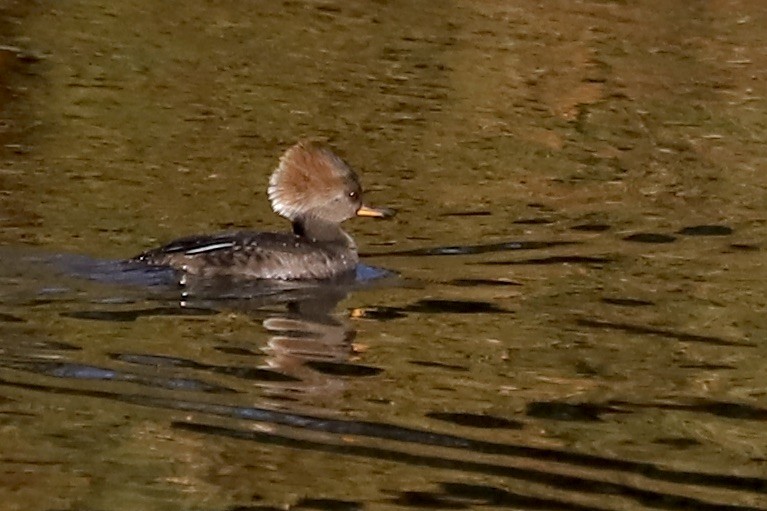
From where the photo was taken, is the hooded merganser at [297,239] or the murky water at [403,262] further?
the hooded merganser at [297,239]

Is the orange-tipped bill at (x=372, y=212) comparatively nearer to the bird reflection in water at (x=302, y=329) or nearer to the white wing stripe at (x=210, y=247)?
the bird reflection in water at (x=302, y=329)

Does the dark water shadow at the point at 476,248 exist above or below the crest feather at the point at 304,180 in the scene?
below

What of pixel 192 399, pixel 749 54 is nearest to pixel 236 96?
pixel 749 54

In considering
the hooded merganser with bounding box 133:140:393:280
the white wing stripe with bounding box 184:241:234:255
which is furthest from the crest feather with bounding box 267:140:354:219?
the white wing stripe with bounding box 184:241:234:255

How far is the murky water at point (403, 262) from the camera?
7465mm

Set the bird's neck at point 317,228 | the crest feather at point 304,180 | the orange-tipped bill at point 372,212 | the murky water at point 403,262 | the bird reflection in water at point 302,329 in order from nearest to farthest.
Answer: the murky water at point 403,262 → the bird reflection in water at point 302,329 → the crest feather at point 304,180 → the bird's neck at point 317,228 → the orange-tipped bill at point 372,212

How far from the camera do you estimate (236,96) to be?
659 inches

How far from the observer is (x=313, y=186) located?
11820 mm

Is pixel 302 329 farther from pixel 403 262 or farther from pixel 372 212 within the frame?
pixel 372 212

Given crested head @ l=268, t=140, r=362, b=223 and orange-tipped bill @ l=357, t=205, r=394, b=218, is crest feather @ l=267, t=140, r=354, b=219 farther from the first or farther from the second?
orange-tipped bill @ l=357, t=205, r=394, b=218

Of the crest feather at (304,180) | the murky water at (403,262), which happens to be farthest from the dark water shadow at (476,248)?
the crest feather at (304,180)

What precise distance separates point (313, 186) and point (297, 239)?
48 cm

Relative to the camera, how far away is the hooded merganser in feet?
35.9

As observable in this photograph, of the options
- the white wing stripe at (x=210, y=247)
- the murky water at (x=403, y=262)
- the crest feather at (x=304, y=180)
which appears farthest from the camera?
the crest feather at (x=304, y=180)
